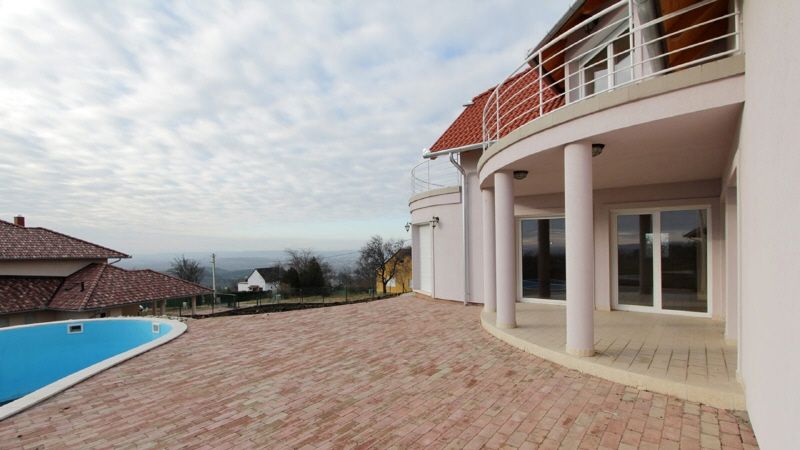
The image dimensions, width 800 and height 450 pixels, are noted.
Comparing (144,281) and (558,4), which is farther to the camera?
(144,281)

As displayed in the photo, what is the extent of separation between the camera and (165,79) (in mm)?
9062

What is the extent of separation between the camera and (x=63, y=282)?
19875mm

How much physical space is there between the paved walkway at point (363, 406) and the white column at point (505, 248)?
2.26 feet

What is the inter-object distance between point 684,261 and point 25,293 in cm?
2783

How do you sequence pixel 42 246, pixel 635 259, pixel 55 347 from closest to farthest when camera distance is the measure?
Answer: pixel 635 259 → pixel 55 347 → pixel 42 246

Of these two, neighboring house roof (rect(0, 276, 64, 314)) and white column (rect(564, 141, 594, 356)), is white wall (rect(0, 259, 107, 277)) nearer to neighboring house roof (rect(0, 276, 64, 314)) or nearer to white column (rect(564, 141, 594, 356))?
neighboring house roof (rect(0, 276, 64, 314))

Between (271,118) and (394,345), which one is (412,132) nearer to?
(271,118)

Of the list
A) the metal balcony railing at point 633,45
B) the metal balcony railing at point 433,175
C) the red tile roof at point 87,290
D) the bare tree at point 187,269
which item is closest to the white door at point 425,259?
the metal balcony railing at point 433,175

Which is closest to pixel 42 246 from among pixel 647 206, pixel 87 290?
pixel 87 290

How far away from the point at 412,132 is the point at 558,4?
32.1 feet

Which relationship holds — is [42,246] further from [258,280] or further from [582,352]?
[258,280]

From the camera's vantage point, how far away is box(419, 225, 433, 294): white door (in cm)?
1281

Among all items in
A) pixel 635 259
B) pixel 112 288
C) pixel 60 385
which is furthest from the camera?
pixel 112 288

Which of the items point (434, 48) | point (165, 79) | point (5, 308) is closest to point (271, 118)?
point (165, 79)
